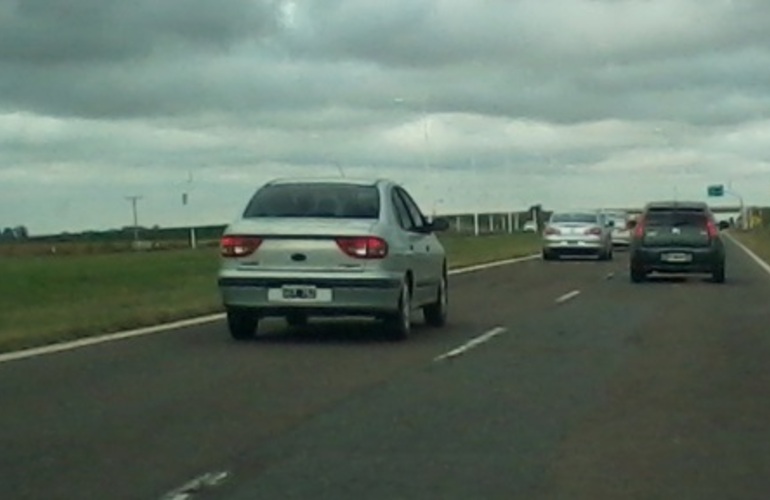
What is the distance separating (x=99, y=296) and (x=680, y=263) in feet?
41.5

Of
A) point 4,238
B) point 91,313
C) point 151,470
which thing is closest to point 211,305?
point 91,313

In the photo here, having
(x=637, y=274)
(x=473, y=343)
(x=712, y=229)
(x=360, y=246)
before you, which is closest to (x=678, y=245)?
(x=712, y=229)

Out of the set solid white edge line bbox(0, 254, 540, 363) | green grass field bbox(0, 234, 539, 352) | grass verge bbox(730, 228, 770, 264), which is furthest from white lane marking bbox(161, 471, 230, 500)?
grass verge bbox(730, 228, 770, 264)

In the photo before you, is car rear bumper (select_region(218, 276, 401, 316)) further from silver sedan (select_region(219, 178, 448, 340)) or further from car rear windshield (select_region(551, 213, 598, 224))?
car rear windshield (select_region(551, 213, 598, 224))

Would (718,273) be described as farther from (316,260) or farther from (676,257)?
(316,260)

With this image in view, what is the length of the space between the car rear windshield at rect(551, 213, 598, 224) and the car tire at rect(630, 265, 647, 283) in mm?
17335

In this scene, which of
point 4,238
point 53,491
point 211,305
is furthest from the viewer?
point 4,238

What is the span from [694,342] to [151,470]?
10.9m

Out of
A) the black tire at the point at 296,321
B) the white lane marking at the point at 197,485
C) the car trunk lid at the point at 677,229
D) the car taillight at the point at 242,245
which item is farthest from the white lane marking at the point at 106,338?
the car trunk lid at the point at 677,229

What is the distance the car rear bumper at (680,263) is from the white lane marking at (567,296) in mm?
5057

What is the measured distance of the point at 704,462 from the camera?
33.9ft

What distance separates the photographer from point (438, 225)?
21375 millimetres

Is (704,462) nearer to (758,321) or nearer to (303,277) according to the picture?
(303,277)

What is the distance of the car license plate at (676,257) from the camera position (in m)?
37.2
